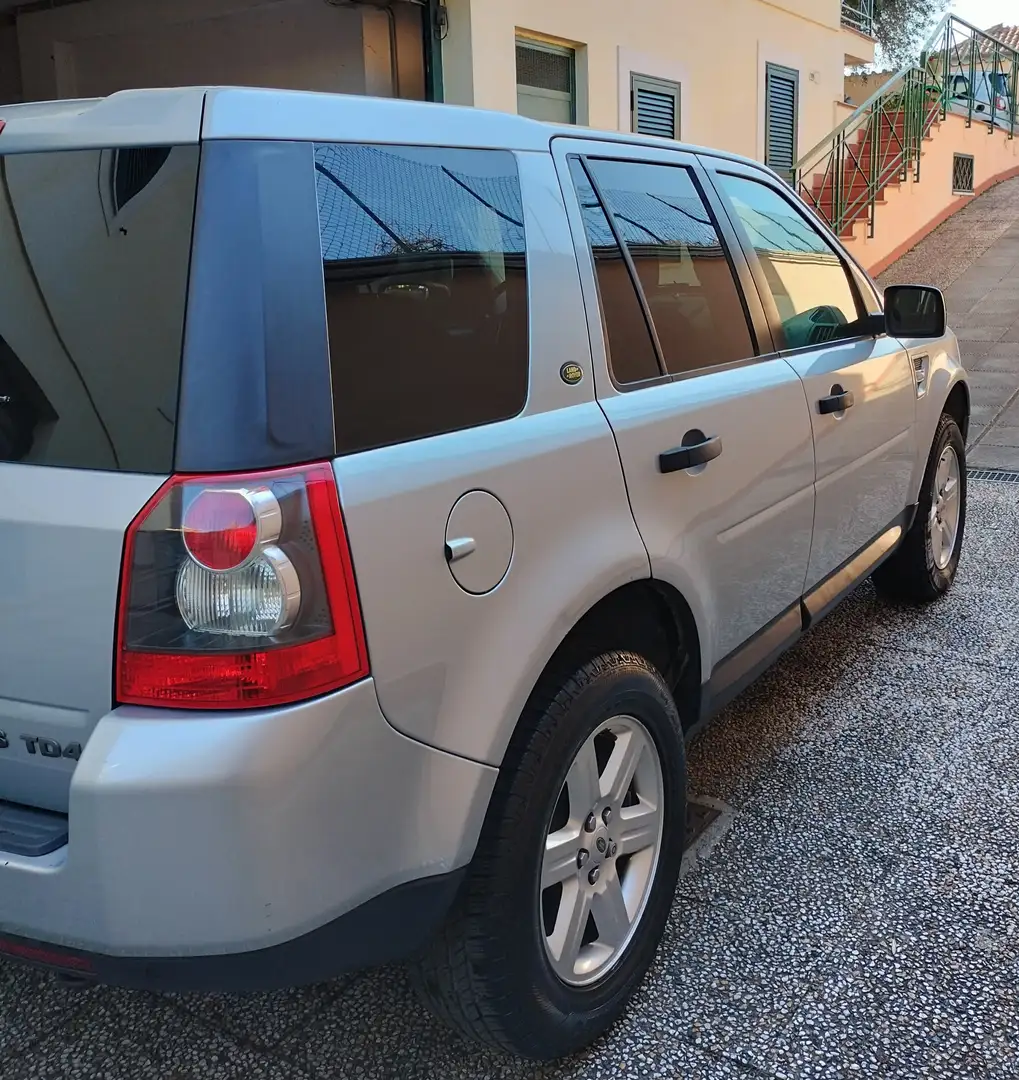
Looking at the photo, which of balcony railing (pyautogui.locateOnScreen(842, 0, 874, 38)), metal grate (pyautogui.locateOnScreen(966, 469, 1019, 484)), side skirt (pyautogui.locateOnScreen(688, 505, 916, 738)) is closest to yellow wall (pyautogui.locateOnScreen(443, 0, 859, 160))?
balcony railing (pyautogui.locateOnScreen(842, 0, 874, 38))

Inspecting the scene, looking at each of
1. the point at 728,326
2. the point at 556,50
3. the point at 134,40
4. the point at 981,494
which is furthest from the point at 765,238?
the point at 134,40

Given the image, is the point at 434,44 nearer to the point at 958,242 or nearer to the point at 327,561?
the point at 327,561

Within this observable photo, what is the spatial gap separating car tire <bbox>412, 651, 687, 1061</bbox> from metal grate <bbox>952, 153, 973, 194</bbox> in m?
14.5

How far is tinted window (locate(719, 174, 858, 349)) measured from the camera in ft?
10.4

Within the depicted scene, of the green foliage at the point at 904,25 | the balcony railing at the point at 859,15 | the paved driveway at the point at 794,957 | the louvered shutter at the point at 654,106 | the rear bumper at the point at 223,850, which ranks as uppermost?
the green foliage at the point at 904,25

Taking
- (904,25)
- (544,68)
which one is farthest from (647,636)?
(904,25)

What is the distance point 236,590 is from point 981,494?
593 centimetres

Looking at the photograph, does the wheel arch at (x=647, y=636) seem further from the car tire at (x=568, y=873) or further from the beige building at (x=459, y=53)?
the beige building at (x=459, y=53)

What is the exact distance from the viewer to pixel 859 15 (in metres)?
16.3

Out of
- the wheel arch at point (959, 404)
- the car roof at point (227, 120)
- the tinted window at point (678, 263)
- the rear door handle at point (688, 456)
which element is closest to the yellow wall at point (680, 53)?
the wheel arch at point (959, 404)

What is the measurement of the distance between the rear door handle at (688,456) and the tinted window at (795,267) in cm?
82

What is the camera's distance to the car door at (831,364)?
10.4ft

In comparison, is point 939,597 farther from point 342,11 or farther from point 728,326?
point 342,11

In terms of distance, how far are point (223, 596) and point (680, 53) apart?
10.4 meters
